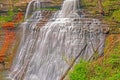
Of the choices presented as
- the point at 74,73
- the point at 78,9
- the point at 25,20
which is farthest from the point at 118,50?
the point at 25,20

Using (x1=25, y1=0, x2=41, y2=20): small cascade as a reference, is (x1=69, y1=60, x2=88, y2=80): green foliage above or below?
below

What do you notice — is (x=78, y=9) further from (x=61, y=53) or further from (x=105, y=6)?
(x=61, y=53)

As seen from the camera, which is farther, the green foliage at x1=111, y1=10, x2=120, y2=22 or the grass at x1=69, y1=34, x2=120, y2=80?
the green foliage at x1=111, y1=10, x2=120, y2=22

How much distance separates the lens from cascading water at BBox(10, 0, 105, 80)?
1511 centimetres

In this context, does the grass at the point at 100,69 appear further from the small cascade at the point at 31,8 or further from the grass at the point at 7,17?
the grass at the point at 7,17

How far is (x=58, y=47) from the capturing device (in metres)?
16.2

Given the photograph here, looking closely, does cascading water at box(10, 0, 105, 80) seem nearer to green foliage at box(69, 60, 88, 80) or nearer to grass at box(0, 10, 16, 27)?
green foliage at box(69, 60, 88, 80)

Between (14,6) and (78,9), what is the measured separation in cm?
465

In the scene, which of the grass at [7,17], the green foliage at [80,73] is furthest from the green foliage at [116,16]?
the grass at [7,17]

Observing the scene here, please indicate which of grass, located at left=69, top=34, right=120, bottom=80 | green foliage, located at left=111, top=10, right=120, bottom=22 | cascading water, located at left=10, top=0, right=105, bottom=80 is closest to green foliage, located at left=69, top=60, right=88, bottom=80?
grass, located at left=69, top=34, right=120, bottom=80

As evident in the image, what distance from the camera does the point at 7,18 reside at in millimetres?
21328

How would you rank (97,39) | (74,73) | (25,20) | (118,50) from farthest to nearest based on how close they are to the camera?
(25,20) → (97,39) → (118,50) → (74,73)

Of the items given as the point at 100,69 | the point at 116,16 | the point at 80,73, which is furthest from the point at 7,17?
the point at 100,69


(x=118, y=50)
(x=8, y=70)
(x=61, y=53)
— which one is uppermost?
(x=118, y=50)
